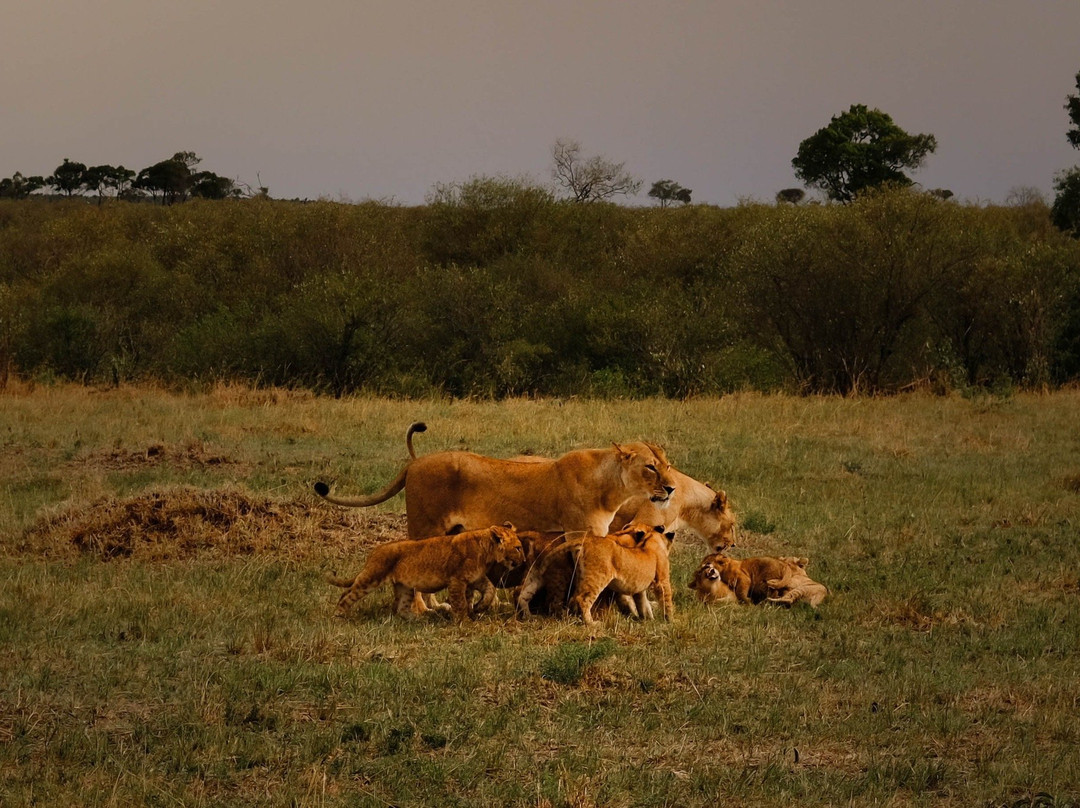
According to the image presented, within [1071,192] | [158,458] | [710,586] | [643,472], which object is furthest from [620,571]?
[1071,192]

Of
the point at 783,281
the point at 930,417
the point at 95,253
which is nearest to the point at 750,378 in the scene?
the point at 783,281

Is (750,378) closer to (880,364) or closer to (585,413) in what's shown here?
(880,364)

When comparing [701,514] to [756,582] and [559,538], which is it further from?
[559,538]

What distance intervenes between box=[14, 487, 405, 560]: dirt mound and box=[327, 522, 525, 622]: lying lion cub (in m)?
2.36

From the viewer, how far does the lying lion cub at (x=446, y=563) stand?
29.6 ft

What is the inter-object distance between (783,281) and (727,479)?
15597 mm

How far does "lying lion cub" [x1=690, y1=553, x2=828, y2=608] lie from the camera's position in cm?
998

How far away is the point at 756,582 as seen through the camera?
34.1ft

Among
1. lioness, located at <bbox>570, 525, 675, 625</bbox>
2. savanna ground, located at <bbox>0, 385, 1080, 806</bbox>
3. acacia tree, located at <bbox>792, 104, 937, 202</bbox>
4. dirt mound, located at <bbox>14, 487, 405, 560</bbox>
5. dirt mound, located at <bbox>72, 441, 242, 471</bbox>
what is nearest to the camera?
savanna ground, located at <bbox>0, 385, 1080, 806</bbox>

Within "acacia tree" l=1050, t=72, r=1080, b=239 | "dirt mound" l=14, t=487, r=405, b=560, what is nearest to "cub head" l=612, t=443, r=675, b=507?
"dirt mound" l=14, t=487, r=405, b=560

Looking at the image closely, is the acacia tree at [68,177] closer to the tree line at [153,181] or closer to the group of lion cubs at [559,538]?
the tree line at [153,181]

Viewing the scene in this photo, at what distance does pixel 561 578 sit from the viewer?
9156 millimetres

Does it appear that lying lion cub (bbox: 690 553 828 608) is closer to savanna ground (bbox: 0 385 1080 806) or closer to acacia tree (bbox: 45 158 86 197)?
savanna ground (bbox: 0 385 1080 806)

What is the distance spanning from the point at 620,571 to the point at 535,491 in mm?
1374
